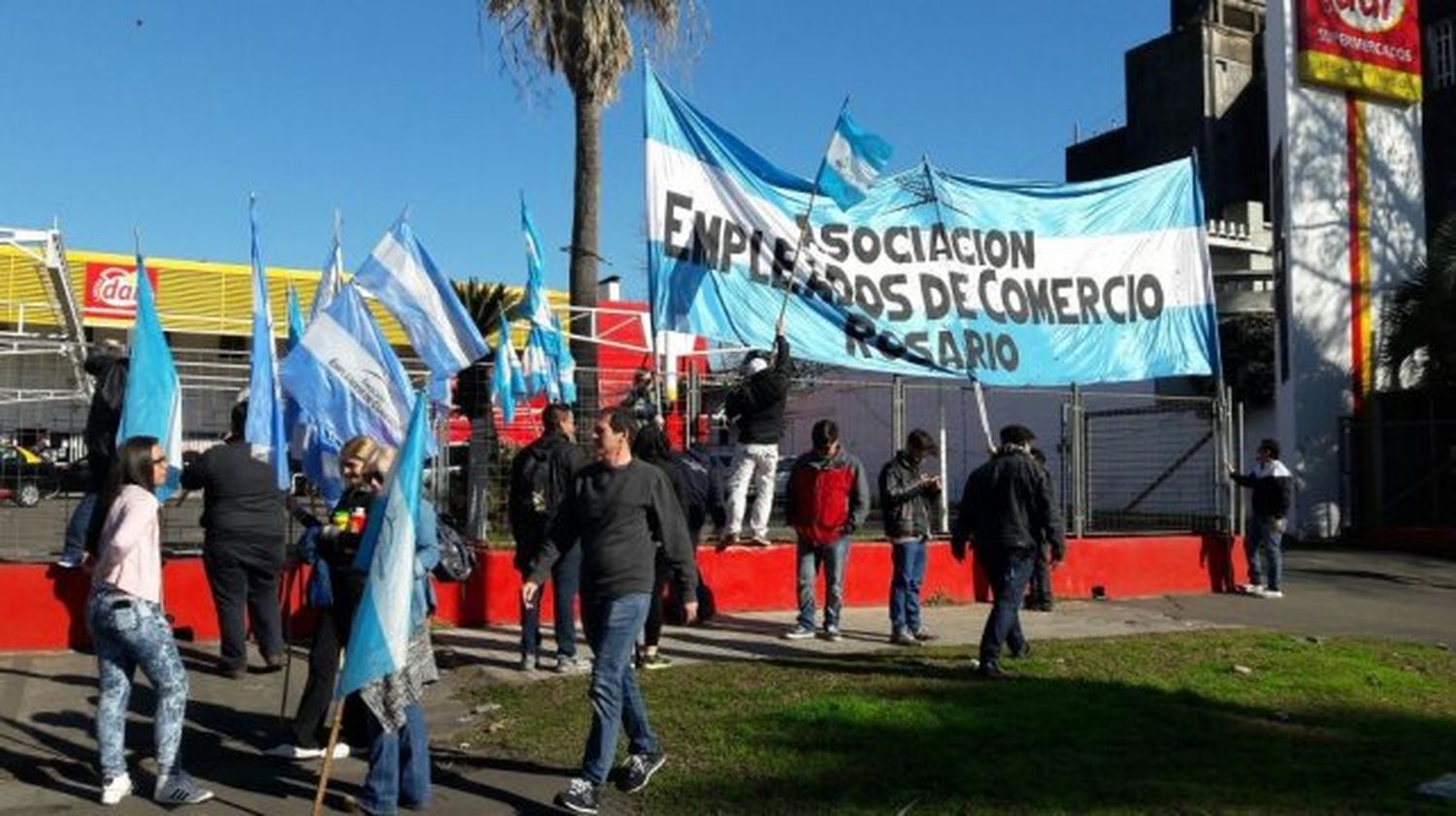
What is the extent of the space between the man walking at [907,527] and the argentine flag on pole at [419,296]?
11.2ft

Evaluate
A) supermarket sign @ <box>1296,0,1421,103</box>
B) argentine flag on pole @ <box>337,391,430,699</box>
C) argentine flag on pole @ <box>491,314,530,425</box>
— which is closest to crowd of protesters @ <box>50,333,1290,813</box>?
argentine flag on pole @ <box>337,391,430,699</box>

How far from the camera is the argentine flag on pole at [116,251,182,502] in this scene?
7.31 m

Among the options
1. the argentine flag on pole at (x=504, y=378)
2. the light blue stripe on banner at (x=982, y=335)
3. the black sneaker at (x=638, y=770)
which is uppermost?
the light blue stripe on banner at (x=982, y=335)

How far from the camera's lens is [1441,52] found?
123 feet

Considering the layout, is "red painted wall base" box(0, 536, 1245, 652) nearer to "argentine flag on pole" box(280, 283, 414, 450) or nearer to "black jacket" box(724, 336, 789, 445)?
"black jacket" box(724, 336, 789, 445)

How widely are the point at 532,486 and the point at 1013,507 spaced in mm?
3194

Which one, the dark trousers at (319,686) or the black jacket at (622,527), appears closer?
the black jacket at (622,527)

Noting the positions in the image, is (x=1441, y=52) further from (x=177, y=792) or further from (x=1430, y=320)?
(x=177, y=792)

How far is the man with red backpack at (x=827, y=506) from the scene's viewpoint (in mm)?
10062

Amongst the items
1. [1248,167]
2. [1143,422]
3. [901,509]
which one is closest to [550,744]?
[901,509]

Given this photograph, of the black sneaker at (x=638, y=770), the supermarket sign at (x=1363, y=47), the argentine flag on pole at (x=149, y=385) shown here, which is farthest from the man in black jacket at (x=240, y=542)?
the supermarket sign at (x=1363, y=47)

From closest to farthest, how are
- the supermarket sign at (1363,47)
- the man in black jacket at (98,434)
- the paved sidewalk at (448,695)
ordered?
the paved sidewalk at (448,695), the man in black jacket at (98,434), the supermarket sign at (1363,47)

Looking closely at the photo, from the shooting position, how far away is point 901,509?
10102 mm

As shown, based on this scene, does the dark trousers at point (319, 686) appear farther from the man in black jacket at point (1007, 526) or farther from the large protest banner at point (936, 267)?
the large protest banner at point (936, 267)
